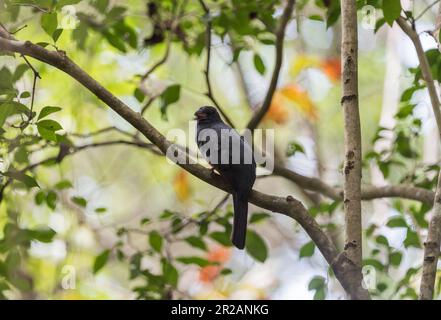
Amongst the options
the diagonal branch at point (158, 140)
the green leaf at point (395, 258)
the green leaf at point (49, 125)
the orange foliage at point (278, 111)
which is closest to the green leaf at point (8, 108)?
the green leaf at point (49, 125)

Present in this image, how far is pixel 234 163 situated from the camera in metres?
3.38

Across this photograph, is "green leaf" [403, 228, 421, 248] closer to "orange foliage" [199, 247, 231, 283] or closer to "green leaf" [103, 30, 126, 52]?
"orange foliage" [199, 247, 231, 283]

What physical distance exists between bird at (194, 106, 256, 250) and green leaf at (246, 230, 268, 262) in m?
0.65

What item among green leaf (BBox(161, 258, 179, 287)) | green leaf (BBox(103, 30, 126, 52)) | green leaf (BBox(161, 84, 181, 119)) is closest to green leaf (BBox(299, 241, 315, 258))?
green leaf (BBox(161, 258, 179, 287))

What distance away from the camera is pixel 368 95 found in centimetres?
743

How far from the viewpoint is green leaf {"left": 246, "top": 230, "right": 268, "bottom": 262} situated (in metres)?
4.04

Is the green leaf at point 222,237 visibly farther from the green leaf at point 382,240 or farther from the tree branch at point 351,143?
the tree branch at point 351,143

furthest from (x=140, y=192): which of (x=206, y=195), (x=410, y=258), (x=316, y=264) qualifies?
(x=316, y=264)

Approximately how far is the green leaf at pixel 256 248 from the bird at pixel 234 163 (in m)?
0.65

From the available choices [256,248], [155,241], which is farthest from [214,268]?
[155,241]

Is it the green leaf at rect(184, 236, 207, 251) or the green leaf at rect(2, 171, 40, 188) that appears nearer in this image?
the green leaf at rect(2, 171, 40, 188)

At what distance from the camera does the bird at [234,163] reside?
3.22 meters

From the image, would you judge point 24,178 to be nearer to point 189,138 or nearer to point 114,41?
point 114,41

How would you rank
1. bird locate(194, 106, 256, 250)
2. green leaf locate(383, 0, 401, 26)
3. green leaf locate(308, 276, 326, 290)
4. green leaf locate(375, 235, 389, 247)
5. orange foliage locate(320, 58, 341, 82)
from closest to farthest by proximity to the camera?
green leaf locate(383, 0, 401, 26) < bird locate(194, 106, 256, 250) < green leaf locate(308, 276, 326, 290) < green leaf locate(375, 235, 389, 247) < orange foliage locate(320, 58, 341, 82)
